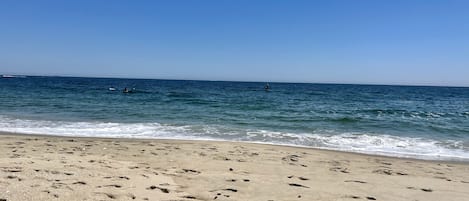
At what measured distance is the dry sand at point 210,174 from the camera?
5.05 meters

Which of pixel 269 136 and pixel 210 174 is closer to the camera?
pixel 210 174

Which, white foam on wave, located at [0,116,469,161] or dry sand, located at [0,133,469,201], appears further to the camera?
white foam on wave, located at [0,116,469,161]

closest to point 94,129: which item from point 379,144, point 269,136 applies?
point 269,136

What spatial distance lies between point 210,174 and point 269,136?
6.46 meters

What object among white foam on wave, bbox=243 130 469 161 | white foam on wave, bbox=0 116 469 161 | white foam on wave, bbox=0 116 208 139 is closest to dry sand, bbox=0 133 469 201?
white foam on wave, bbox=243 130 469 161

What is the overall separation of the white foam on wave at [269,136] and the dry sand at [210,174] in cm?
142

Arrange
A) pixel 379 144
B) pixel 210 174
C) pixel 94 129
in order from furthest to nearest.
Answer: pixel 94 129 → pixel 379 144 → pixel 210 174

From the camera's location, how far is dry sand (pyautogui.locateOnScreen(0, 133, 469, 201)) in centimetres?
505

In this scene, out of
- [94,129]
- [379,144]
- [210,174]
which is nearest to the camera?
[210,174]

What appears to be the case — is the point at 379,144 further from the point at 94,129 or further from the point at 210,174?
the point at 94,129

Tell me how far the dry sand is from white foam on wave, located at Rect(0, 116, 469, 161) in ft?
4.66

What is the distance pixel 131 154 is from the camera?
8305 mm

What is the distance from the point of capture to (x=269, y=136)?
41.4 feet

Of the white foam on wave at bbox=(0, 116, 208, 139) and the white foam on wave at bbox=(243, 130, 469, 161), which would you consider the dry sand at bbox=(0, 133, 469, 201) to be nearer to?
the white foam on wave at bbox=(243, 130, 469, 161)
